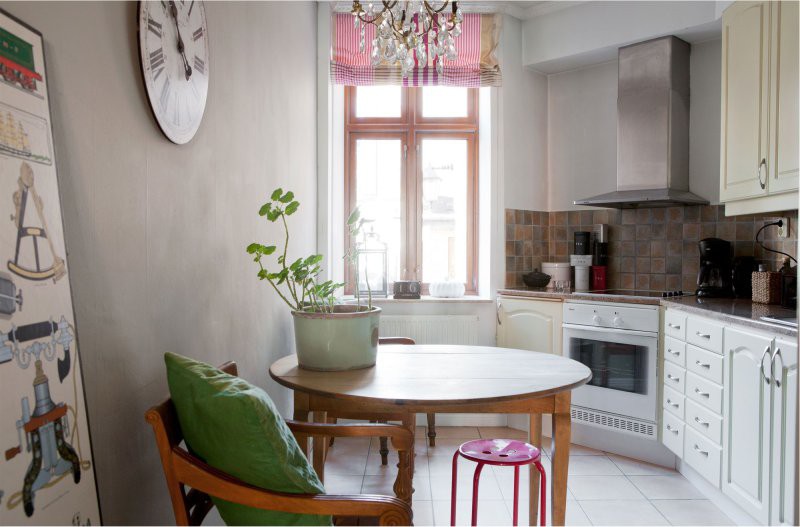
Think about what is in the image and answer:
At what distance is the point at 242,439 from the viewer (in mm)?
1185

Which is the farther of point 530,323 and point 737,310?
point 530,323

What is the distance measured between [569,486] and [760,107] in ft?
6.91

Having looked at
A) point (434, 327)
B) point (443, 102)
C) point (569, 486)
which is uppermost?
point (443, 102)

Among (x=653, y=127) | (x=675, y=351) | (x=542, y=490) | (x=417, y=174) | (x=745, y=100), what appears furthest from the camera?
(x=417, y=174)

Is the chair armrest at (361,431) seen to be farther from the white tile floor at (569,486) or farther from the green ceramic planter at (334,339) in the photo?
the white tile floor at (569,486)

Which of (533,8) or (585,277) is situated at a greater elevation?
(533,8)

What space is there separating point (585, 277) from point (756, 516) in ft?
5.93

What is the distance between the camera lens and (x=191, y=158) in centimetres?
173

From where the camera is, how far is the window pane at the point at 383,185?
13.3 ft

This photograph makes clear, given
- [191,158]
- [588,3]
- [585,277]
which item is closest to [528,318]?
[585,277]

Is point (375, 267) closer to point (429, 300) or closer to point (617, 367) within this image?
point (429, 300)

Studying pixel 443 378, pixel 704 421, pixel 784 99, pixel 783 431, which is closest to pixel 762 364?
pixel 783 431

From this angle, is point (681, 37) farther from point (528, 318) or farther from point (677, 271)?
point (528, 318)

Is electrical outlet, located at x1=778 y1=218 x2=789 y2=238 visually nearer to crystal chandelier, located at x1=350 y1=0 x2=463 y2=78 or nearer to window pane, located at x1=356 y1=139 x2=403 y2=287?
crystal chandelier, located at x1=350 y1=0 x2=463 y2=78
